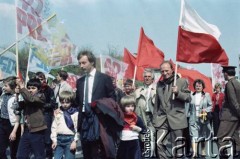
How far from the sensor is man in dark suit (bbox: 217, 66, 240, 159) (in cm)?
847

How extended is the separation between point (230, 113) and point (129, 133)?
1.90 m

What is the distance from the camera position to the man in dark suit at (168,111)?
26.3 feet

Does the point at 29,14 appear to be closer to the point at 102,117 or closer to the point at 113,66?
the point at 102,117

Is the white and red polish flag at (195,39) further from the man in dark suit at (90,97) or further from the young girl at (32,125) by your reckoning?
the young girl at (32,125)

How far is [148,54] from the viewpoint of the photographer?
39.6ft

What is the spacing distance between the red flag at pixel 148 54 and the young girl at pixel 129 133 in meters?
4.18

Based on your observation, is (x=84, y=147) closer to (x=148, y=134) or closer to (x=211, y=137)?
(x=148, y=134)

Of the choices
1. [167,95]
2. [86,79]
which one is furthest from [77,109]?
[167,95]

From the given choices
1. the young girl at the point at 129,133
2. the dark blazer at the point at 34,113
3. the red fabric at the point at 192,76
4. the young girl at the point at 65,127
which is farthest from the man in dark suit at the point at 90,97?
the red fabric at the point at 192,76

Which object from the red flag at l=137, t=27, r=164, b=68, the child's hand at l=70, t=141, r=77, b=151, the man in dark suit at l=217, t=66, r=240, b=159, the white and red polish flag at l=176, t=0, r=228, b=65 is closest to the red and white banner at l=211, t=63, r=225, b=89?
the red flag at l=137, t=27, r=164, b=68

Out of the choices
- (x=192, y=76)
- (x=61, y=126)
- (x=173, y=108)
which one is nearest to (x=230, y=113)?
(x=173, y=108)

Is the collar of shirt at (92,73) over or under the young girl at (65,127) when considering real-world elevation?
over

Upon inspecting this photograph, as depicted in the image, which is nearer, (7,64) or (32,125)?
(32,125)

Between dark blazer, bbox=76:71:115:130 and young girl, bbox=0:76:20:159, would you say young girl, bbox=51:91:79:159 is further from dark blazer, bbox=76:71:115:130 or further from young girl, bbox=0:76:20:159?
young girl, bbox=0:76:20:159
